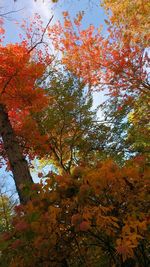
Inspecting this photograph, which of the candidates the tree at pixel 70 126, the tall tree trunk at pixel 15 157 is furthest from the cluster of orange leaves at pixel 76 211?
the tree at pixel 70 126

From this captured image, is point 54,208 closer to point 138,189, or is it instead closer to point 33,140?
point 138,189

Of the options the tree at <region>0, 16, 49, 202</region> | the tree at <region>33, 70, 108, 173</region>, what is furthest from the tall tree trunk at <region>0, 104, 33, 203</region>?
the tree at <region>33, 70, 108, 173</region>

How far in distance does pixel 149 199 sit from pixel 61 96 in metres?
9.46

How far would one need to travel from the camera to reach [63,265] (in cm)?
456

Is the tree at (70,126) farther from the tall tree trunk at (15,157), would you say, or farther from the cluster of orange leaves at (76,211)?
the cluster of orange leaves at (76,211)

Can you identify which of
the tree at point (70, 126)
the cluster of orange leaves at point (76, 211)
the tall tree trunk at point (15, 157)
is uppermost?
the tree at point (70, 126)

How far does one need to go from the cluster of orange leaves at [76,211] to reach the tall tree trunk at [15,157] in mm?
2714

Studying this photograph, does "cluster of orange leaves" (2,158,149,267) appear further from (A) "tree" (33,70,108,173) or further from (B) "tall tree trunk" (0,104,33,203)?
(A) "tree" (33,70,108,173)

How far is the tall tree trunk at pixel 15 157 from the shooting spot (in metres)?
7.26

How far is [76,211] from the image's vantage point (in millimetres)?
4109

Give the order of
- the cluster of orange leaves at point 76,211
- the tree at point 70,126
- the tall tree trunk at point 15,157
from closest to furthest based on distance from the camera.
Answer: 1. the cluster of orange leaves at point 76,211
2. the tall tree trunk at point 15,157
3. the tree at point 70,126

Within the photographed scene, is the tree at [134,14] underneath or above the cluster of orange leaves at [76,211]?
above

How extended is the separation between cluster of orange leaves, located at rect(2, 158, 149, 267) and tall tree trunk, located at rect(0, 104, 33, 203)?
8.90 feet

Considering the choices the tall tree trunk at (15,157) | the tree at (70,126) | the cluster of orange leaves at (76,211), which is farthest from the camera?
the tree at (70,126)
